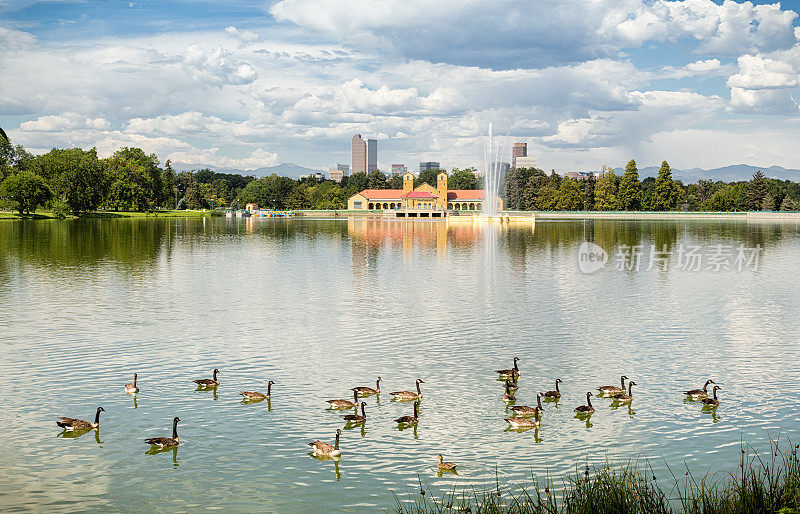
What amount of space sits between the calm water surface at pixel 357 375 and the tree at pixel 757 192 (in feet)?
420

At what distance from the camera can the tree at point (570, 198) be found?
543 feet

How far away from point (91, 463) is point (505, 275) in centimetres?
3014

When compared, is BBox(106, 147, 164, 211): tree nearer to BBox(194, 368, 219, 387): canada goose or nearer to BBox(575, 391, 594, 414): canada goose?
BBox(194, 368, 219, 387): canada goose

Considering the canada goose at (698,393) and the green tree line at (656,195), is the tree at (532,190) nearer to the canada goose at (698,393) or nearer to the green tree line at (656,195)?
the green tree line at (656,195)

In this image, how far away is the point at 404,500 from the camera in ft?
35.3

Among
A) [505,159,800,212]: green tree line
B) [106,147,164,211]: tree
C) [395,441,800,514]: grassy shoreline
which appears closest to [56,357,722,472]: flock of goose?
[395,441,800,514]: grassy shoreline

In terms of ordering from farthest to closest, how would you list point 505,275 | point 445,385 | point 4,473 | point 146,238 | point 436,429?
point 146,238 < point 505,275 < point 445,385 < point 436,429 < point 4,473

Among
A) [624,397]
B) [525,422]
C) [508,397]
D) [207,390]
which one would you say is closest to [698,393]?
[624,397]

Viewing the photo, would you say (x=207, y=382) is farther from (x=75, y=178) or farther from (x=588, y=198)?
(x=588, y=198)

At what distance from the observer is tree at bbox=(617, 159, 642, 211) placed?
152250mm

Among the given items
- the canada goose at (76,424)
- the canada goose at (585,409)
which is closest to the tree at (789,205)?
the canada goose at (585,409)

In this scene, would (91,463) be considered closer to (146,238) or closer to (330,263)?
(330,263)

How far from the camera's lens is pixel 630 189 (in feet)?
502

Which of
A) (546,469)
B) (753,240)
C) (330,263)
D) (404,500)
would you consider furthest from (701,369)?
(753,240)
